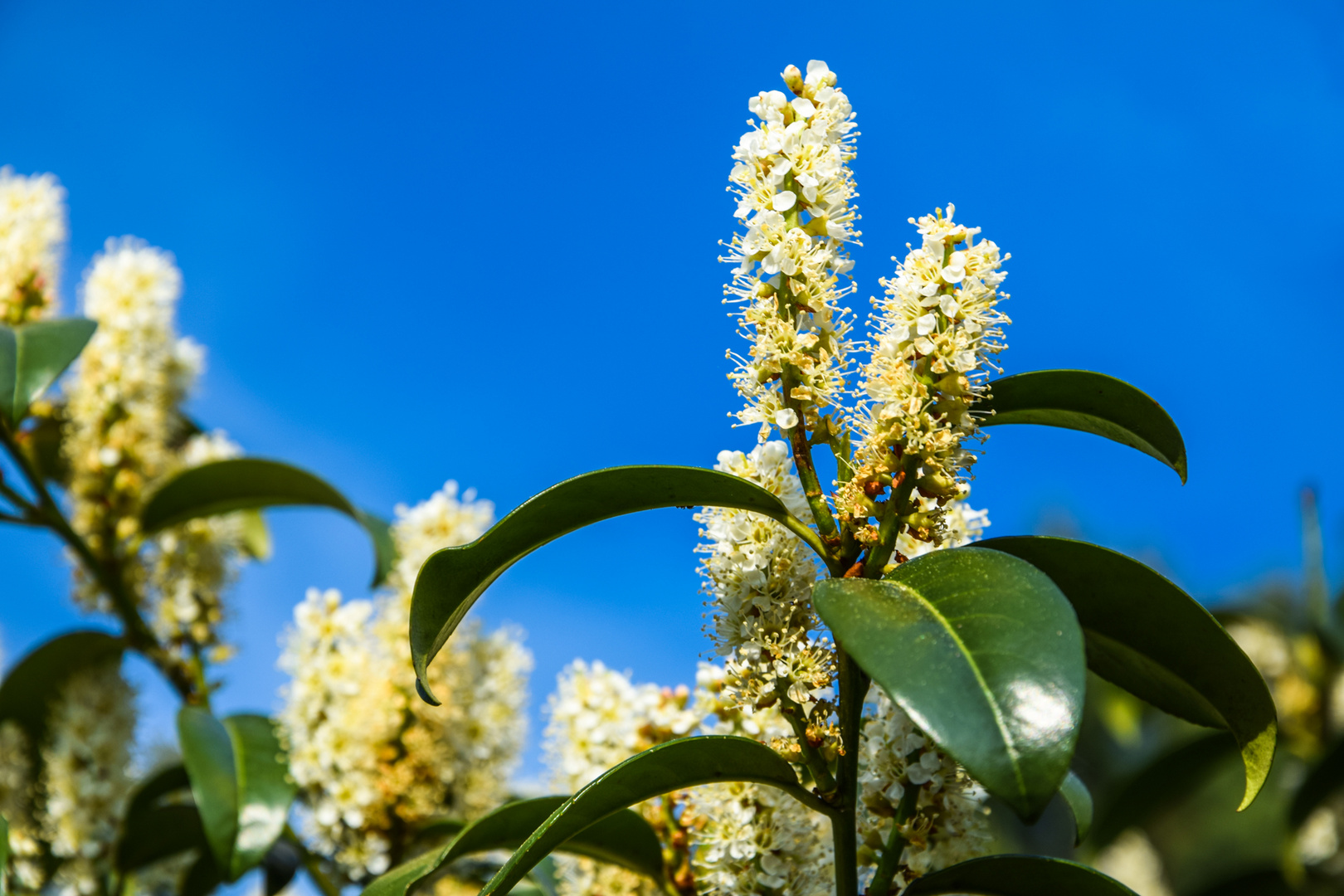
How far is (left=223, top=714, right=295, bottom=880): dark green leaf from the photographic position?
69.0 inches

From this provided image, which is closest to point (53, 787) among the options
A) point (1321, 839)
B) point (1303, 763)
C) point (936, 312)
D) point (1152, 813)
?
point (936, 312)

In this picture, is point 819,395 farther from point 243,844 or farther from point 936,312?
point 243,844

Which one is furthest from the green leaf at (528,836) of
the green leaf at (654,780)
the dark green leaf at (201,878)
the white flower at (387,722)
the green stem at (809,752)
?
the dark green leaf at (201,878)

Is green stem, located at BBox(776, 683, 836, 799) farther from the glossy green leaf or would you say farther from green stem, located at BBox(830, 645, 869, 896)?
the glossy green leaf

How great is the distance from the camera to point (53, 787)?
2340 millimetres

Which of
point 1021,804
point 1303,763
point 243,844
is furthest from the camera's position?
point 1303,763

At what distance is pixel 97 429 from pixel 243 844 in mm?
1234

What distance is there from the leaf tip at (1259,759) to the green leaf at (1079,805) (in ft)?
0.70

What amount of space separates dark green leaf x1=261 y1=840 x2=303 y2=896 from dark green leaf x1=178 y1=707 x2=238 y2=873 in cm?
40

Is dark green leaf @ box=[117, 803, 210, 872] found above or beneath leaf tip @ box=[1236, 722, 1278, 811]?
above

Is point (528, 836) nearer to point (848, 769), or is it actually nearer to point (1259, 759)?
point (848, 769)

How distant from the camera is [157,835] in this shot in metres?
2.22

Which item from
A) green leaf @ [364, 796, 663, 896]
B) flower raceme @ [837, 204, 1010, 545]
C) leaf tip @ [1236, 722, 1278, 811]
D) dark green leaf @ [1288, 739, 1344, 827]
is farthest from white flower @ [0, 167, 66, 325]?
dark green leaf @ [1288, 739, 1344, 827]

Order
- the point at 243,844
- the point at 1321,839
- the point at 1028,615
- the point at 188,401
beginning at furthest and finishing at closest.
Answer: the point at 1321,839
the point at 188,401
the point at 243,844
the point at 1028,615
